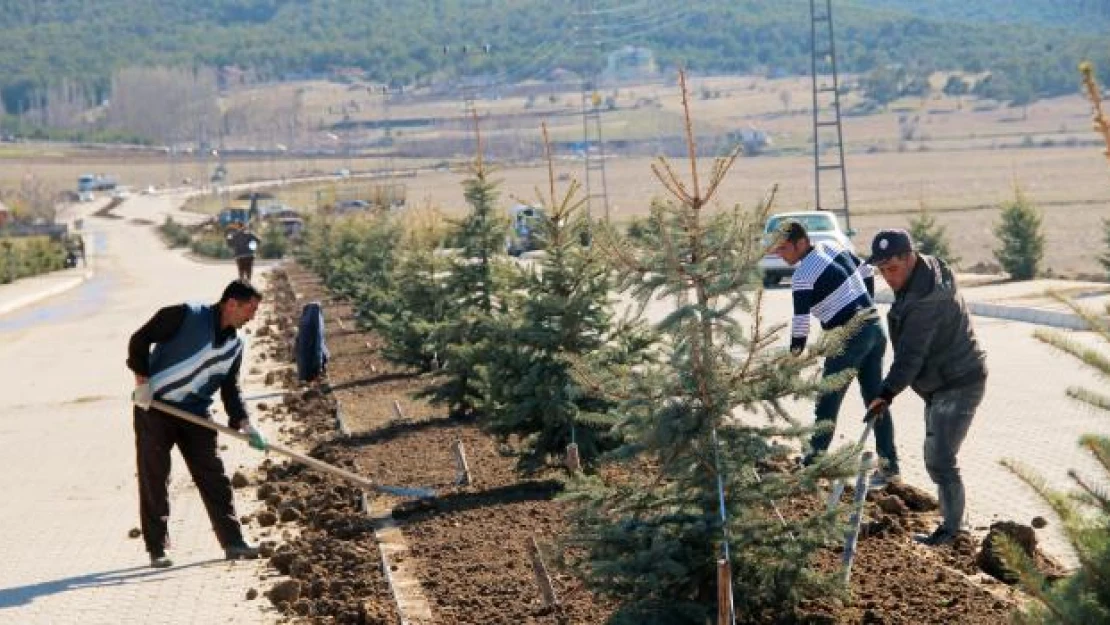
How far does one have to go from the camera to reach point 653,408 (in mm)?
7055

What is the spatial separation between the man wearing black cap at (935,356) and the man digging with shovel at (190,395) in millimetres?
3544

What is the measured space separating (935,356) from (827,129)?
137m

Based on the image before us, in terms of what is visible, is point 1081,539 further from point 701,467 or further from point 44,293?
point 44,293

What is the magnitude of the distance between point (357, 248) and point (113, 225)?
89958mm

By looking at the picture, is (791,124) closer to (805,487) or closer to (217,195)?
(217,195)

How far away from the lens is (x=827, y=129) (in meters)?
144

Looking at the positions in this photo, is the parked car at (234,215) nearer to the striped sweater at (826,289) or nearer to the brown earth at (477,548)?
the brown earth at (477,548)

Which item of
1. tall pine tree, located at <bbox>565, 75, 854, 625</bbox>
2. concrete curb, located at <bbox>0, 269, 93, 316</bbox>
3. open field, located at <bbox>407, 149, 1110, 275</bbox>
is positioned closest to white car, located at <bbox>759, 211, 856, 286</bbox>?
open field, located at <bbox>407, 149, 1110, 275</bbox>

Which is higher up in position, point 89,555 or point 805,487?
point 805,487

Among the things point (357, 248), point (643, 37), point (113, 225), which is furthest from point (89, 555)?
point (643, 37)

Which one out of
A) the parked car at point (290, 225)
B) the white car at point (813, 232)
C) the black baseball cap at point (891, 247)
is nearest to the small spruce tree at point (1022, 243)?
the white car at point (813, 232)

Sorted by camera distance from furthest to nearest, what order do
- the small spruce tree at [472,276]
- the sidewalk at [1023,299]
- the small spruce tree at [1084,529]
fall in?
the sidewalk at [1023,299] < the small spruce tree at [472,276] < the small spruce tree at [1084,529]

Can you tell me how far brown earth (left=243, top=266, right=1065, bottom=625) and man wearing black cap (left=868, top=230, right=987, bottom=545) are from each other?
0.36 m

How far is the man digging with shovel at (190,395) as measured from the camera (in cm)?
1022
